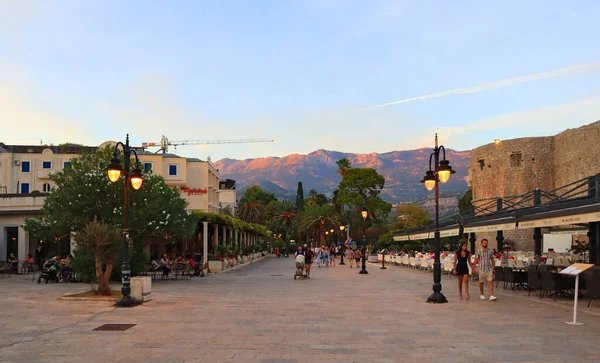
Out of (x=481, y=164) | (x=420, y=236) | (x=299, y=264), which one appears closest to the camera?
(x=299, y=264)

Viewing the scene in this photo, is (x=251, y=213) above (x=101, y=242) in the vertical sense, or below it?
above

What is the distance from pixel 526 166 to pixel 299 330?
53072mm

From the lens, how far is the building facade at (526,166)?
168 feet

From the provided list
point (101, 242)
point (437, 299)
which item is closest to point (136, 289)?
point (101, 242)

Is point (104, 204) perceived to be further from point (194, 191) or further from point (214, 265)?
point (194, 191)

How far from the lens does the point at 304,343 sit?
9.23 m

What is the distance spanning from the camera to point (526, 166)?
2292 inches

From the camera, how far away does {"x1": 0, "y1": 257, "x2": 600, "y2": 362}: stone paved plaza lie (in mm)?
8320

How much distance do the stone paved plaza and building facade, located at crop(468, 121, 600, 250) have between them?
39.3 meters

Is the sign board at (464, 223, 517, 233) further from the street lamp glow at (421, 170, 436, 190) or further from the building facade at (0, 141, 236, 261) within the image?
the building facade at (0, 141, 236, 261)

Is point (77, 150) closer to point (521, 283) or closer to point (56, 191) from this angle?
point (56, 191)

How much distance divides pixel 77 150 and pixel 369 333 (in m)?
64.8

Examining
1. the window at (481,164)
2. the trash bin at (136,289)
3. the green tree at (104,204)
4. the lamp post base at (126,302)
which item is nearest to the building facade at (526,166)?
the window at (481,164)

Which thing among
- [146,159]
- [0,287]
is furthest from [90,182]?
[146,159]
